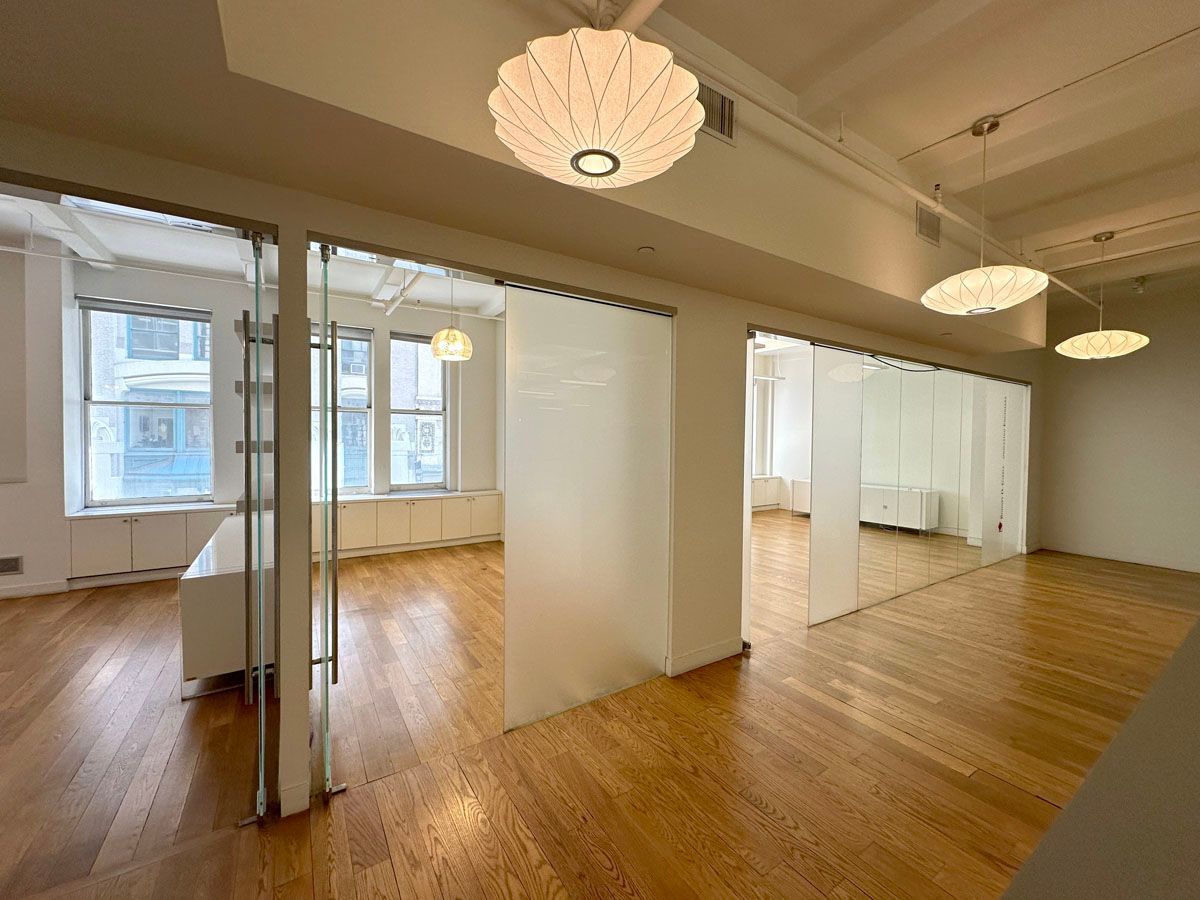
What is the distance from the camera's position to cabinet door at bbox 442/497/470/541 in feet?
21.8

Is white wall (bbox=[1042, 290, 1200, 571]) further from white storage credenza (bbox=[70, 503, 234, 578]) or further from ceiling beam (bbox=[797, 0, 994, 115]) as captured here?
white storage credenza (bbox=[70, 503, 234, 578])

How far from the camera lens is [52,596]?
440 cm

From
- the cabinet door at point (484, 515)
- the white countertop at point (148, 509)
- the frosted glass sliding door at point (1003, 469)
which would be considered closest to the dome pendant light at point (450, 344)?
the cabinet door at point (484, 515)

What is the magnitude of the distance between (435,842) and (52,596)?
4.98 m

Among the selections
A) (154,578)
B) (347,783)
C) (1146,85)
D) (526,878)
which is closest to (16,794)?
(347,783)

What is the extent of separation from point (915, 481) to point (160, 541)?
25.3ft

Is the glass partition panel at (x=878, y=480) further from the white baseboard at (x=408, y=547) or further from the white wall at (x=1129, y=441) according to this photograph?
the white baseboard at (x=408, y=547)

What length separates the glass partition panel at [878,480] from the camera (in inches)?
177

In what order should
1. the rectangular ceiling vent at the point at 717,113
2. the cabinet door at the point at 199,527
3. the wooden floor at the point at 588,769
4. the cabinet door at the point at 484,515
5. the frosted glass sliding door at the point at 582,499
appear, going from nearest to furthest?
the wooden floor at the point at 588,769 < the rectangular ceiling vent at the point at 717,113 < the frosted glass sliding door at the point at 582,499 < the cabinet door at the point at 199,527 < the cabinet door at the point at 484,515

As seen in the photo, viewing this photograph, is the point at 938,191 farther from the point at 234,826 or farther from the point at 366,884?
the point at 234,826

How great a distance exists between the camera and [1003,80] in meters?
2.54

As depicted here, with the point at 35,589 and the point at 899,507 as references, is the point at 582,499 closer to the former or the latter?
the point at 899,507

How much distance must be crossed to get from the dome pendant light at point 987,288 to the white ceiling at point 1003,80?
0.30 m

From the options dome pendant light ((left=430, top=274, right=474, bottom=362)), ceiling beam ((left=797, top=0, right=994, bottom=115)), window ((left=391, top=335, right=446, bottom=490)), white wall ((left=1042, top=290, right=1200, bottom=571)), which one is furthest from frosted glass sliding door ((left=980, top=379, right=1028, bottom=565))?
window ((left=391, top=335, right=446, bottom=490))
